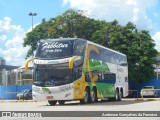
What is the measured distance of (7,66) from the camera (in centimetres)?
7700

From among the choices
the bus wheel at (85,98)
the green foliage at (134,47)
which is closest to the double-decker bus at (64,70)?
the bus wheel at (85,98)

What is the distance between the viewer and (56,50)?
26188 mm

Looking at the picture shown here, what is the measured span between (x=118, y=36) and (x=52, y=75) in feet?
84.4

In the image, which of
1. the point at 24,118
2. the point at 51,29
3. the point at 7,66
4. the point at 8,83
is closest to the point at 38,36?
the point at 51,29

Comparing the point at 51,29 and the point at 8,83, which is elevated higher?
the point at 51,29

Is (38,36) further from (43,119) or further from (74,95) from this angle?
(43,119)

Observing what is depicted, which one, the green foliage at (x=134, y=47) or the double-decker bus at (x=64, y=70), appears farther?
the green foliage at (x=134, y=47)

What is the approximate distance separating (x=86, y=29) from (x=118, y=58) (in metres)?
17.4

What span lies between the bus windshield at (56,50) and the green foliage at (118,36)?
947 inches

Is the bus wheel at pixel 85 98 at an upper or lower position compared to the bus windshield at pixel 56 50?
lower

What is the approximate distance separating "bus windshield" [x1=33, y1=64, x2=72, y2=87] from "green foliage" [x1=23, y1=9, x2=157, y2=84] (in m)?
24.6

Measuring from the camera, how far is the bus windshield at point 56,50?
25984 millimetres

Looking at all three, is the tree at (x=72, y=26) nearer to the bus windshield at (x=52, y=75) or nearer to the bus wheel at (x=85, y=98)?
the bus wheel at (x=85, y=98)

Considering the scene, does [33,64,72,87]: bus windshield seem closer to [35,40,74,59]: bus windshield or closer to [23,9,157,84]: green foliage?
[35,40,74,59]: bus windshield
